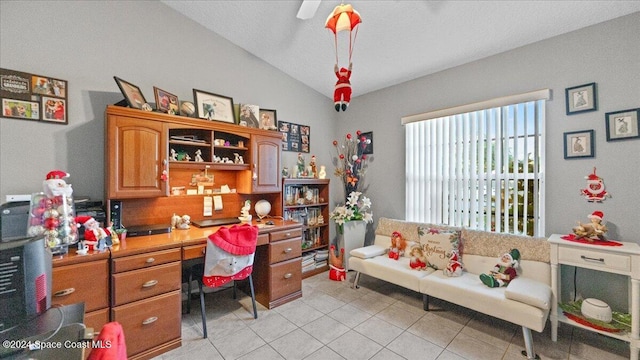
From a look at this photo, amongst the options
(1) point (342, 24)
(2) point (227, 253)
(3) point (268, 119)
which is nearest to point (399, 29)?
(1) point (342, 24)

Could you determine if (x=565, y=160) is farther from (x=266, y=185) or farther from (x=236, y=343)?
(x=236, y=343)

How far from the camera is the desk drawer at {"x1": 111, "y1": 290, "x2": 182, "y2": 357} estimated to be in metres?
1.70

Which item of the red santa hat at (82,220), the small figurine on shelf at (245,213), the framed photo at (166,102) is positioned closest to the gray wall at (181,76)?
the framed photo at (166,102)

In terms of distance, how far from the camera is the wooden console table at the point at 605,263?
1.66 meters

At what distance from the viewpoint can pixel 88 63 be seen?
82.4 inches

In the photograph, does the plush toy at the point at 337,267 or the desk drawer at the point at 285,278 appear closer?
the desk drawer at the point at 285,278

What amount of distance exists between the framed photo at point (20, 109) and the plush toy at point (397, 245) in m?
3.54

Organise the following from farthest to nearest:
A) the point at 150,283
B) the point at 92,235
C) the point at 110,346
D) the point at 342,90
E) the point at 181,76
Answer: the point at 181,76
the point at 342,90
the point at 150,283
the point at 92,235
the point at 110,346

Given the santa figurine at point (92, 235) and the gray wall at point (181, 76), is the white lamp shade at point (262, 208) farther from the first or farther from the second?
the santa figurine at point (92, 235)

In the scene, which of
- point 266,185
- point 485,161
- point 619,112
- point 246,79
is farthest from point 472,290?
point 246,79

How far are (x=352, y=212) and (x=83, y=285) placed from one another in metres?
2.76

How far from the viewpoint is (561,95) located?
225cm

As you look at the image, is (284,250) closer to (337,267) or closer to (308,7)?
(337,267)

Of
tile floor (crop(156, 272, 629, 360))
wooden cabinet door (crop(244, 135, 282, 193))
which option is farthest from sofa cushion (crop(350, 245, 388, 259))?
wooden cabinet door (crop(244, 135, 282, 193))
